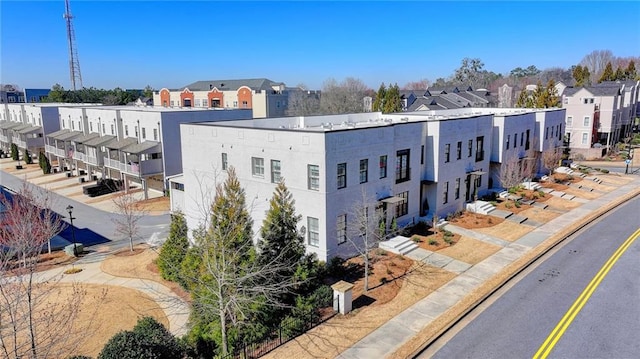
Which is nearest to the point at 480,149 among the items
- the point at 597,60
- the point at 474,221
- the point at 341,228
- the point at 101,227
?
the point at 474,221

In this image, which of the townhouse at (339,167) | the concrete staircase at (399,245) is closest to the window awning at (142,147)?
the townhouse at (339,167)

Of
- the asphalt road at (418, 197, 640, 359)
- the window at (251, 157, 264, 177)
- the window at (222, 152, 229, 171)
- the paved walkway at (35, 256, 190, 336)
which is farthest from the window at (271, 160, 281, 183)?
the asphalt road at (418, 197, 640, 359)

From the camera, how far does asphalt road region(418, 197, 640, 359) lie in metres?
16.1

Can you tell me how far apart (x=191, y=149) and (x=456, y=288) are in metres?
20.4

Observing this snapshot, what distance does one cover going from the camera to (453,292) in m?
21.1

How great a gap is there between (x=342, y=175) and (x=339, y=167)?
0.59 metres

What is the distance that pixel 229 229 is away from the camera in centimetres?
1900

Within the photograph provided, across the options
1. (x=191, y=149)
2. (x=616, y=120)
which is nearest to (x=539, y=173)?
(x=616, y=120)

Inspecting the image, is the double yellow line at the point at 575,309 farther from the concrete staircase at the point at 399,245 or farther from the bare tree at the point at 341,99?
the bare tree at the point at 341,99

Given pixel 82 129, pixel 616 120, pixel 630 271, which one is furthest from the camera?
pixel 616 120

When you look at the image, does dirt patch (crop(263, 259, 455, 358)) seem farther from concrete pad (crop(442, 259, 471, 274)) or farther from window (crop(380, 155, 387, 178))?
window (crop(380, 155, 387, 178))

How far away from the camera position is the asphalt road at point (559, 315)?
52.7ft

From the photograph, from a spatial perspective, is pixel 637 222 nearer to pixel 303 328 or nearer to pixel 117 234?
pixel 303 328

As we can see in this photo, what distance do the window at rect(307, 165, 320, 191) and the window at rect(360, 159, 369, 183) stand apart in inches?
132
